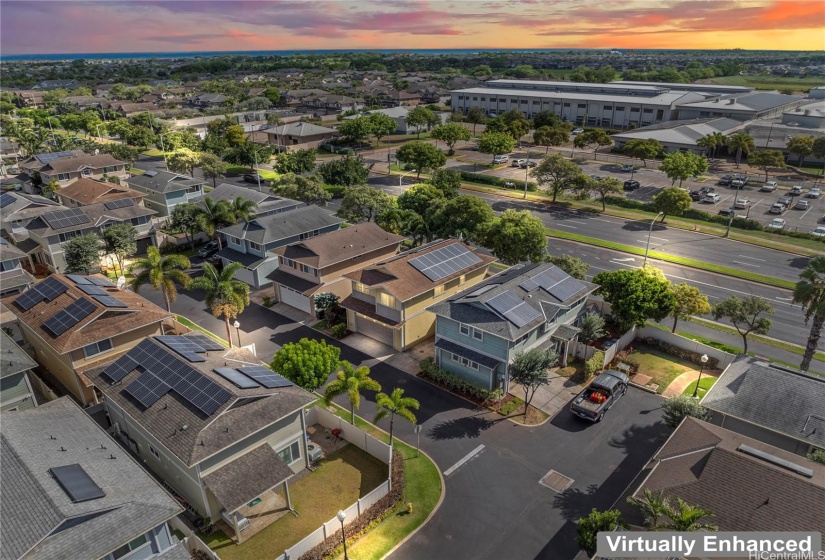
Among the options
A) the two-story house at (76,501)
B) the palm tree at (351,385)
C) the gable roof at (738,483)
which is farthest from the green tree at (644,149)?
the two-story house at (76,501)

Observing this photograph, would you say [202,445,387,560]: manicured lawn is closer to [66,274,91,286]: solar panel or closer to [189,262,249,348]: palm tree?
[189,262,249,348]: palm tree

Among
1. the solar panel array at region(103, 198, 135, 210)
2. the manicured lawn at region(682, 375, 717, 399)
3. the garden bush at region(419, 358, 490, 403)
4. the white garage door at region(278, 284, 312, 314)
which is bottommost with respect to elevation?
the manicured lawn at region(682, 375, 717, 399)

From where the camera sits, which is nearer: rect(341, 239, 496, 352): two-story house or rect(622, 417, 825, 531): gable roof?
rect(622, 417, 825, 531): gable roof

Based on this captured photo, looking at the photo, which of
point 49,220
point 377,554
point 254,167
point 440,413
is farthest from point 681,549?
point 254,167

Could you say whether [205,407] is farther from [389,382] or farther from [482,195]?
[482,195]

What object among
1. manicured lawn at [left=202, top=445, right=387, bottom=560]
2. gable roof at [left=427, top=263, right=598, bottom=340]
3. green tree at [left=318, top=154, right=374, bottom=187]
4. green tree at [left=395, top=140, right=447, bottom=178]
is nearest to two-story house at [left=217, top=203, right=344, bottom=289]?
gable roof at [left=427, top=263, right=598, bottom=340]

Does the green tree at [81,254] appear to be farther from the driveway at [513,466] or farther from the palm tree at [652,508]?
the palm tree at [652,508]
